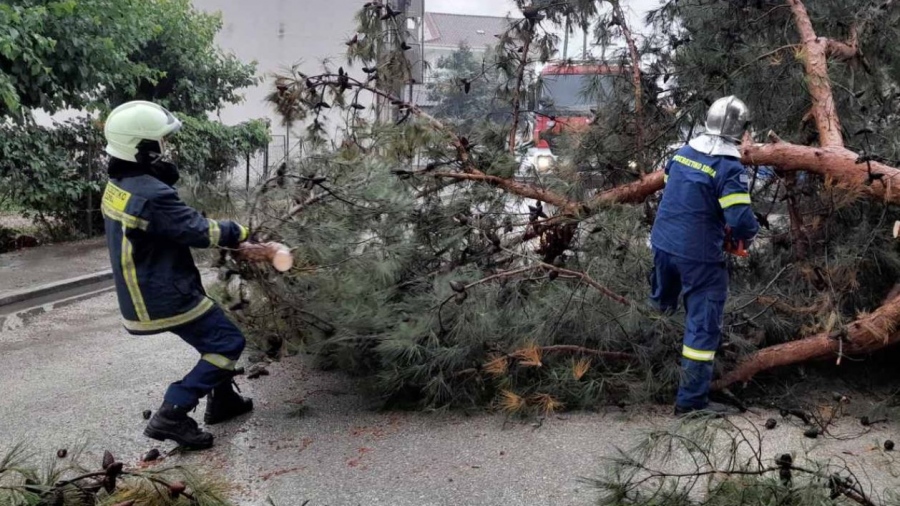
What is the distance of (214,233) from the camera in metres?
3.17

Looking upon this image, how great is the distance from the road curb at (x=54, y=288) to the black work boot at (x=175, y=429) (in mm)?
4000

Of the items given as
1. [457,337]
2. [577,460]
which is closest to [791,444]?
[577,460]

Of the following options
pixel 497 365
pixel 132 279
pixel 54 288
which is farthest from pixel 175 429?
pixel 54 288

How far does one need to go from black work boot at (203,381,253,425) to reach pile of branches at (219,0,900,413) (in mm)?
372

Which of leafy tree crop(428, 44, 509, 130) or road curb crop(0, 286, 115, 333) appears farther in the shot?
road curb crop(0, 286, 115, 333)

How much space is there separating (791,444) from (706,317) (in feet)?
2.27

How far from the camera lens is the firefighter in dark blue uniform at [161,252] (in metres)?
3.15

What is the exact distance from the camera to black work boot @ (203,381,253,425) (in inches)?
145

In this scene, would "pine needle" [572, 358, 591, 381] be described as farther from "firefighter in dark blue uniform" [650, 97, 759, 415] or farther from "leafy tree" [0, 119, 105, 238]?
"leafy tree" [0, 119, 105, 238]

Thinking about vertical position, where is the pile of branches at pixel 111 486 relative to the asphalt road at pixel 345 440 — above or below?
above

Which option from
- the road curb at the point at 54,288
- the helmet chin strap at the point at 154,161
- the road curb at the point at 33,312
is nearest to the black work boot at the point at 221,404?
the helmet chin strap at the point at 154,161

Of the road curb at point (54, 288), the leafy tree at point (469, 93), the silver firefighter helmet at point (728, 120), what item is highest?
the leafy tree at point (469, 93)

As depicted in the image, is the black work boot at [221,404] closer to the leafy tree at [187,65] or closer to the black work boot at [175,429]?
the black work boot at [175,429]

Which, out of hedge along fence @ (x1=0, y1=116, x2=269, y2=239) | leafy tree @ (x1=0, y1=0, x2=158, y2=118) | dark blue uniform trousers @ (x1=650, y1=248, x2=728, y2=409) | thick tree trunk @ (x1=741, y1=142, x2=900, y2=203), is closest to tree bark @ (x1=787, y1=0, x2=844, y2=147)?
thick tree trunk @ (x1=741, y1=142, x2=900, y2=203)
